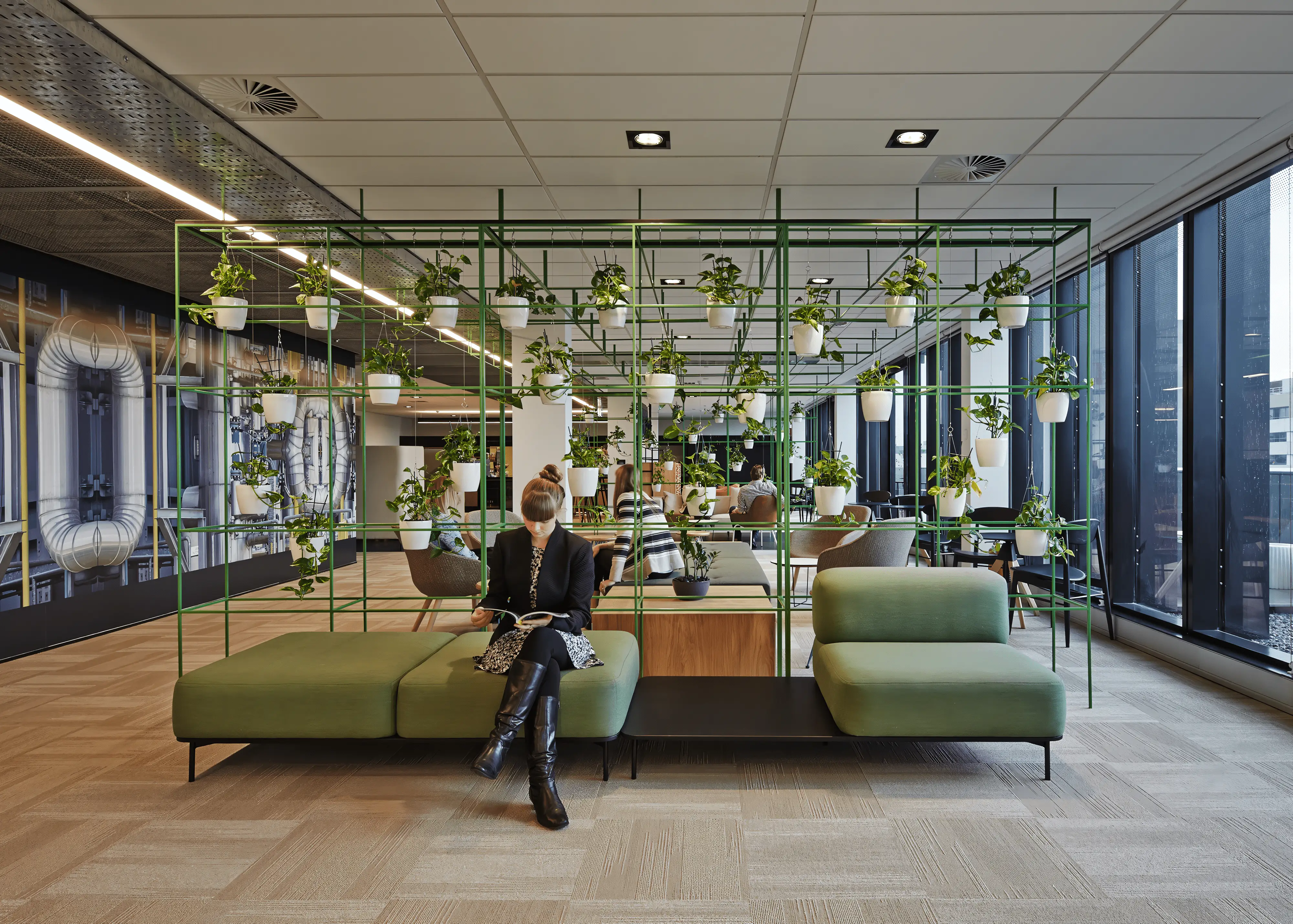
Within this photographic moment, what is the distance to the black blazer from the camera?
3.61 meters

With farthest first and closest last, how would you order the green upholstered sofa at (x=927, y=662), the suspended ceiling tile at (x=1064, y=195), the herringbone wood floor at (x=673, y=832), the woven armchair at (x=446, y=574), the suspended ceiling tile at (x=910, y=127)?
1. the woven armchair at (x=446, y=574)
2. the suspended ceiling tile at (x=1064, y=195)
3. the suspended ceiling tile at (x=910, y=127)
4. the green upholstered sofa at (x=927, y=662)
5. the herringbone wood floor at (x=673, y=832)

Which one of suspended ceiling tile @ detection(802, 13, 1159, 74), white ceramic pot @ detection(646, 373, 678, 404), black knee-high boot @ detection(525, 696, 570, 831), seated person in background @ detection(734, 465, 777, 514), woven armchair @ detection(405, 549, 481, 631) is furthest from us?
seated person in background @ detection(734, 465, 777, 514)

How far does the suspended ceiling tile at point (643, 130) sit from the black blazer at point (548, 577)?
2095 mm

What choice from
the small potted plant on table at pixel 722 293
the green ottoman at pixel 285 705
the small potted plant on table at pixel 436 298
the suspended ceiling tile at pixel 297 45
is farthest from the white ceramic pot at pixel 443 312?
the green ottoman at pixel 285 705

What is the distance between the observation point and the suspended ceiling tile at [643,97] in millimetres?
3639

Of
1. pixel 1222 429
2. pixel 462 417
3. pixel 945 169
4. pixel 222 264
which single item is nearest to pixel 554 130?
pixel 222 264

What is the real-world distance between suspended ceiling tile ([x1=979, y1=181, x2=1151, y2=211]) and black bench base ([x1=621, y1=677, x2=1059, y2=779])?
3.38 meters

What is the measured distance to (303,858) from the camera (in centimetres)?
277

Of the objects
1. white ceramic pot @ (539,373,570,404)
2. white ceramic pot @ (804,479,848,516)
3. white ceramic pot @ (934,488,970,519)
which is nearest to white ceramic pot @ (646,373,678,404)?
→ white ceramic pot @ (539,373,570,404)

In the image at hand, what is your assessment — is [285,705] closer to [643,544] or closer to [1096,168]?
[643,544]

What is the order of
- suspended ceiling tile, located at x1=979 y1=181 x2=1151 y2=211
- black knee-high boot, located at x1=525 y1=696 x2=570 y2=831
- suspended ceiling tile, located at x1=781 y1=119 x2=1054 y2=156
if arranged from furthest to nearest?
suspended ceiling tile, located at x1=979 y1=181 x2=1151 y2=211 → suspended ceiling tile, located at x1=781 y1=119 x2=1054 y2=156 → black knee-high boot, located at x1=525 y1=696 x2=570 y2=831

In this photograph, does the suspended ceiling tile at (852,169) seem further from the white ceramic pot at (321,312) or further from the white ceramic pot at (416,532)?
the white ceramic pot at (416,532)

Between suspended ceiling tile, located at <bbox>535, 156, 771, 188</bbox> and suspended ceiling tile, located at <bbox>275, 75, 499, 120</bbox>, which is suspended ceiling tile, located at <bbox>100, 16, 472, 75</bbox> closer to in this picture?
suspended ceiling tile, located at <bbox>275, 75, 499, 120</bbox>

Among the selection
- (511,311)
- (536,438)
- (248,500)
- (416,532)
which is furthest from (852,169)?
(536,438)
